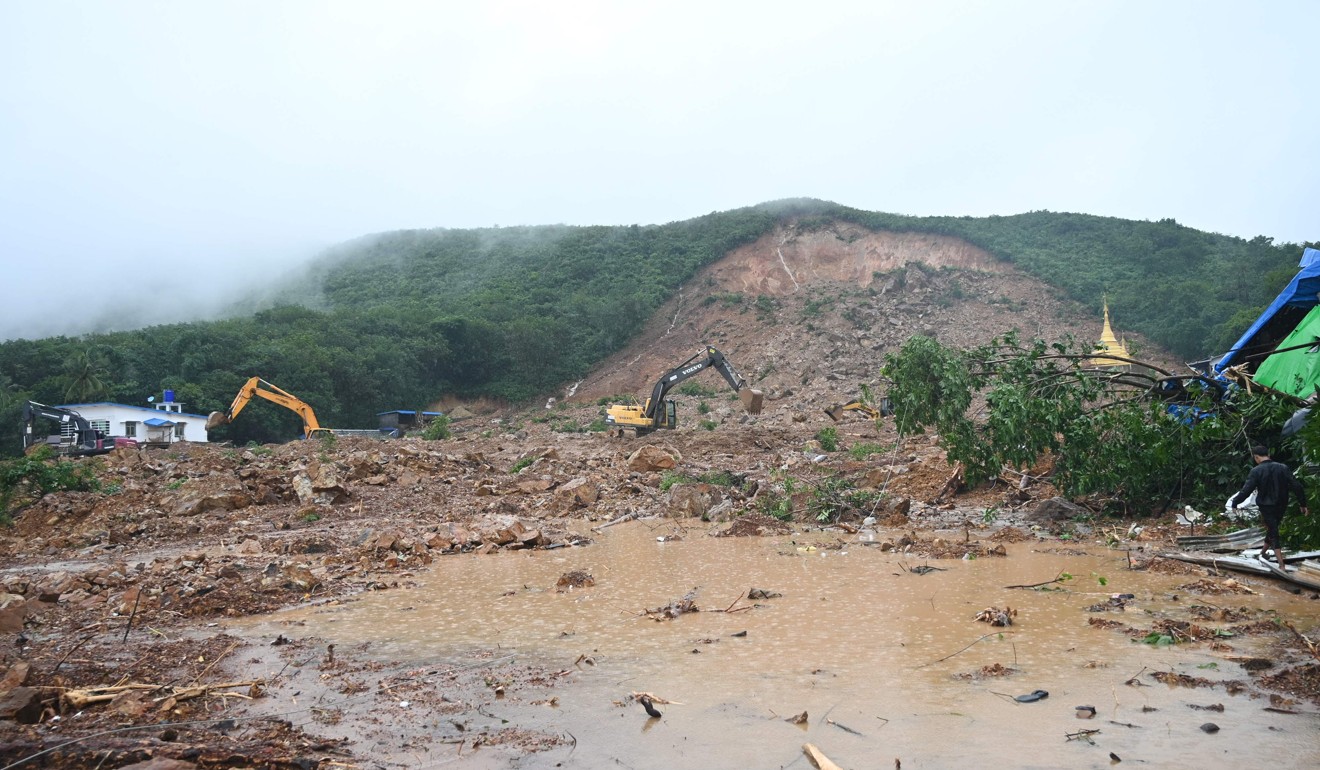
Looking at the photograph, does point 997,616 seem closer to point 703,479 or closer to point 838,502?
point 838,502

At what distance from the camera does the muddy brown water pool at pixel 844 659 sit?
134 inches

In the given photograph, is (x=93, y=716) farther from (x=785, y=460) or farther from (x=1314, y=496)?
(x=785, y=460)

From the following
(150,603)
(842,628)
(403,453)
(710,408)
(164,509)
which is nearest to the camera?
(842,628)

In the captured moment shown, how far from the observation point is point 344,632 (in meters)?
5.91

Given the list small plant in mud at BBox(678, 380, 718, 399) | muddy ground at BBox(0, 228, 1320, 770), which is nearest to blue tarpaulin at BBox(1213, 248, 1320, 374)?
muddy ground at BBox(0, 228, 1320, 770)

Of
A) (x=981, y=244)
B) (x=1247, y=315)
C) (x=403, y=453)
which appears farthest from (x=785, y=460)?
(x=981, y=244)

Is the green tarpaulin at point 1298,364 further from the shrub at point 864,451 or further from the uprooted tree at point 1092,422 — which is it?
the shrub at point 864,451

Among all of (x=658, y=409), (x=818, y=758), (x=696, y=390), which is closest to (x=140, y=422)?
(x=658, y=409)

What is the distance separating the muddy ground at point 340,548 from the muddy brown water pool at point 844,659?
24 cm

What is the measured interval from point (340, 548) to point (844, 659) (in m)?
7.10

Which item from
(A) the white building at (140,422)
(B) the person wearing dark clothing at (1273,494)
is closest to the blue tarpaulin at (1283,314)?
(B) the person wearing dark clothing at (1273,494)

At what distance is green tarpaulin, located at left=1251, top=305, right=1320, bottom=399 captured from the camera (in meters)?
8.76

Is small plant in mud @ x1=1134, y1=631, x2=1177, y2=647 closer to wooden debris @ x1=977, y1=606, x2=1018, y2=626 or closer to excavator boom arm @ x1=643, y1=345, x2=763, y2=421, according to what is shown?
wooden debris @ x1=977, y1=606, x2=1018, y2=626

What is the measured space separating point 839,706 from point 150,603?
572 centimetres
